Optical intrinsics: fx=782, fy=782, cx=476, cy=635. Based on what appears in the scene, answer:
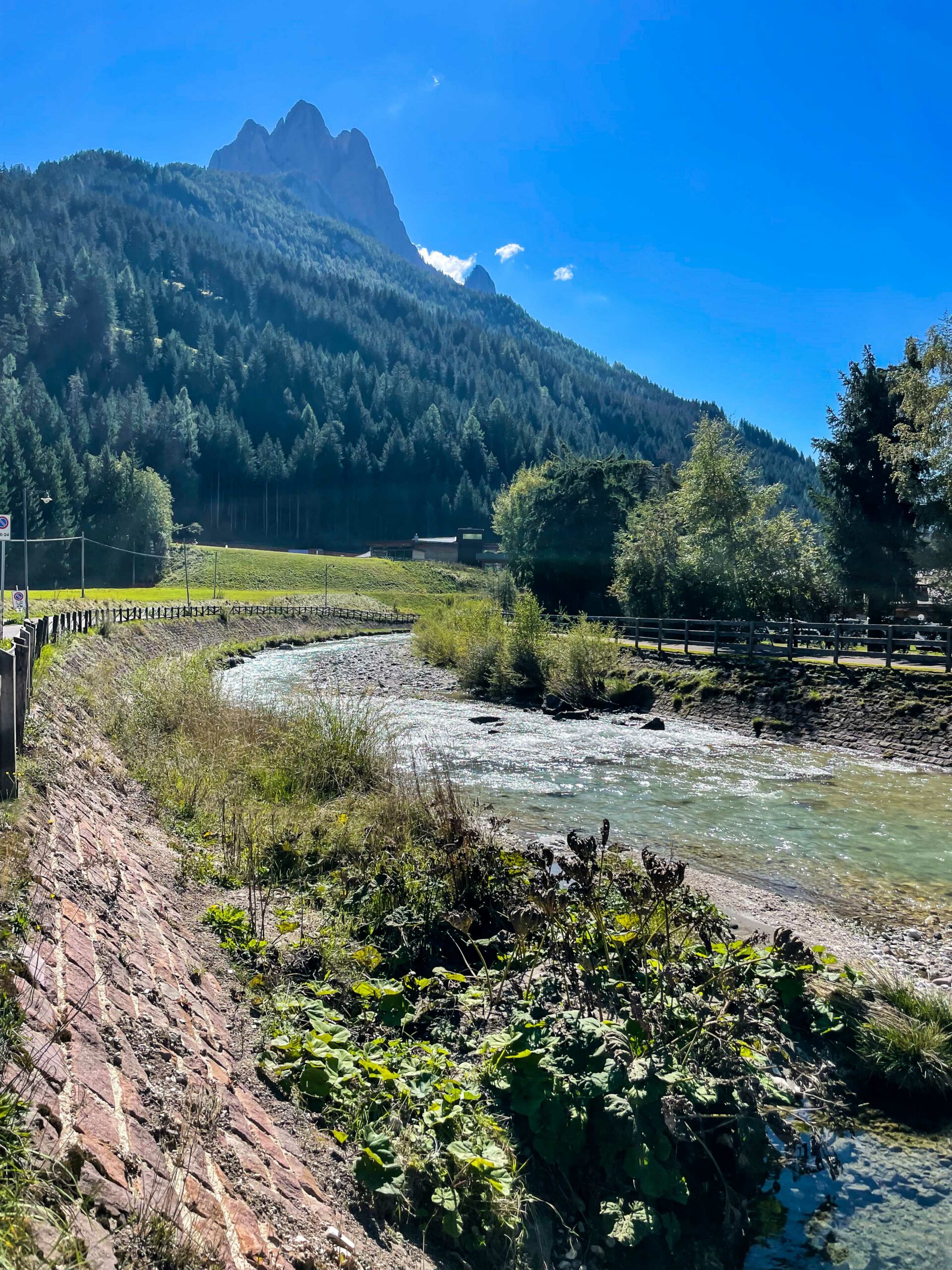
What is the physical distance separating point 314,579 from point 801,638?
238 ft

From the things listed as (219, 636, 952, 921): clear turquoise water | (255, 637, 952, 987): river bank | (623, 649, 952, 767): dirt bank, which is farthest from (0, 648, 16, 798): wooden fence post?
(623, 649, 952, 767): dirt bank

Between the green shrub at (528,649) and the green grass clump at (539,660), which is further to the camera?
the green shrub at (528,649)

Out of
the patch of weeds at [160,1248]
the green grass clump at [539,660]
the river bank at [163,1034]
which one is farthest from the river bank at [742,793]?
the patch of weeds at [160,1248]

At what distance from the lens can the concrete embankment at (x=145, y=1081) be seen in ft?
9.22

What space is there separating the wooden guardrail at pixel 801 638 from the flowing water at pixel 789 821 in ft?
15.7

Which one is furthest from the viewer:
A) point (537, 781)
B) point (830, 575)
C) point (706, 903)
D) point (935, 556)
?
point (830, 575)

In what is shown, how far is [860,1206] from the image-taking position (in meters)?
4.84

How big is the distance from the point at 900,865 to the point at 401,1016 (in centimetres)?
916

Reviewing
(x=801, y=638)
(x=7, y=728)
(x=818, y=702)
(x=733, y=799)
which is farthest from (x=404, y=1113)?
(x=801, y=638)

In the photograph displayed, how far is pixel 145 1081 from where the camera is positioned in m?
3.52

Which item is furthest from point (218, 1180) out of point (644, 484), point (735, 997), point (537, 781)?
point (644, 484)

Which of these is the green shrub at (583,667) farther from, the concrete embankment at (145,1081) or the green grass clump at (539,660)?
the concrete embankment at (145,1081)

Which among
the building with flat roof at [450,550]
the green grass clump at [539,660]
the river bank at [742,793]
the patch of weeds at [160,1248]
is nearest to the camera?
the patch of weeds at [160,1248]

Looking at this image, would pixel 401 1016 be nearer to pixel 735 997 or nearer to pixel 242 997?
pixel 242 997
